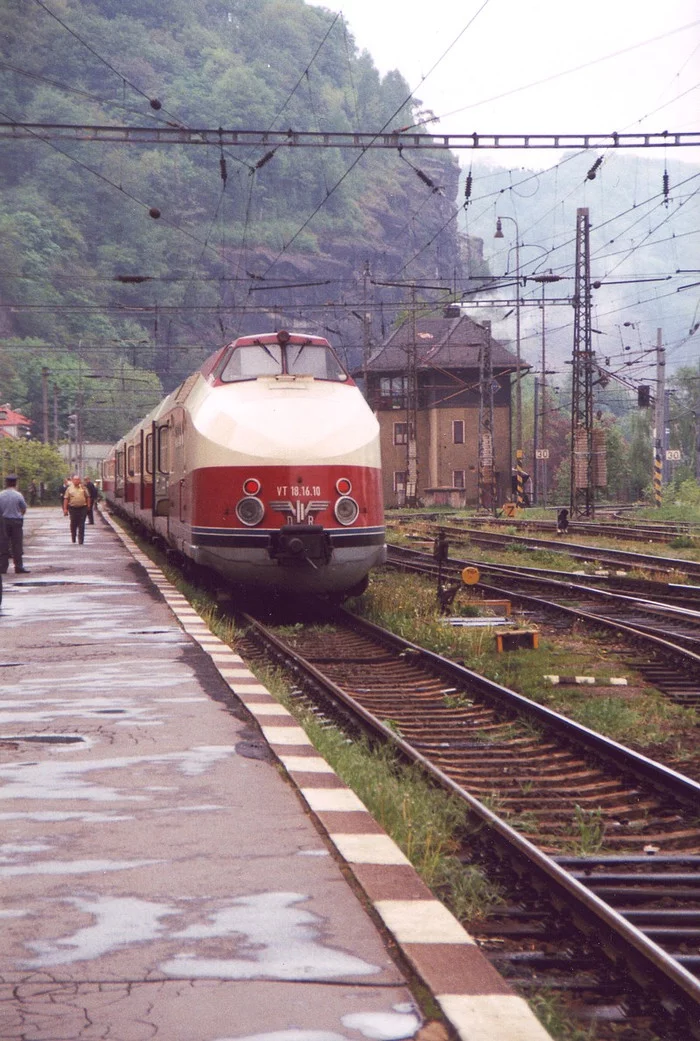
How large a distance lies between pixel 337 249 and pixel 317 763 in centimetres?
14361

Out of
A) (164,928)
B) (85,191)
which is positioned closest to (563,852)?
(164,928)

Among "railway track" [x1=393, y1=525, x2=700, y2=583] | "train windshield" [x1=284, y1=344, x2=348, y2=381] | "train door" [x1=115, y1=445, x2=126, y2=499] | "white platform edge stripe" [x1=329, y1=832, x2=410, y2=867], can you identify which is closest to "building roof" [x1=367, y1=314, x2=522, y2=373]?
"train door" [x1=115, y1=445, x2=126, y2=499]

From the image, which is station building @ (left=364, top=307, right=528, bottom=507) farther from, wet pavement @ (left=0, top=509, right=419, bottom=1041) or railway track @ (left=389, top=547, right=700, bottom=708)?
wet pavement @ (left=0, top=509, right=419, bottom=1041)

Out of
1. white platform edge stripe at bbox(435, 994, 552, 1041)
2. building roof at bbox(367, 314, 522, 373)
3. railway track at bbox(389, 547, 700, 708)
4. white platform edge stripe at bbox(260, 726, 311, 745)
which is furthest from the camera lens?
building roof at bbox(367, 314, 522, 373)

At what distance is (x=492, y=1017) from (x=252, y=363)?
13.3 metres

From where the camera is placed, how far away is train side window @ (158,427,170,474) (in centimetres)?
1981

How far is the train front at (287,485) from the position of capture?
15.0 m

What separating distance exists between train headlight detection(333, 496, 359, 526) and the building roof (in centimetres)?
5808

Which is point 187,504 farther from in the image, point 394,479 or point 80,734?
point 394,479

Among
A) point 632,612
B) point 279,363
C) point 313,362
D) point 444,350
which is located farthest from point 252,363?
point 444,350

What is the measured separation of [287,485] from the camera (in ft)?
49.0

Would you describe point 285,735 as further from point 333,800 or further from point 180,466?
point 180,466

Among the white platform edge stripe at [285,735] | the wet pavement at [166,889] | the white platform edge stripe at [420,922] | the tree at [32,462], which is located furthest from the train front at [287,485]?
the tree at [32,462]

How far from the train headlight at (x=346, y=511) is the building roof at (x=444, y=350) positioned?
5808cm
